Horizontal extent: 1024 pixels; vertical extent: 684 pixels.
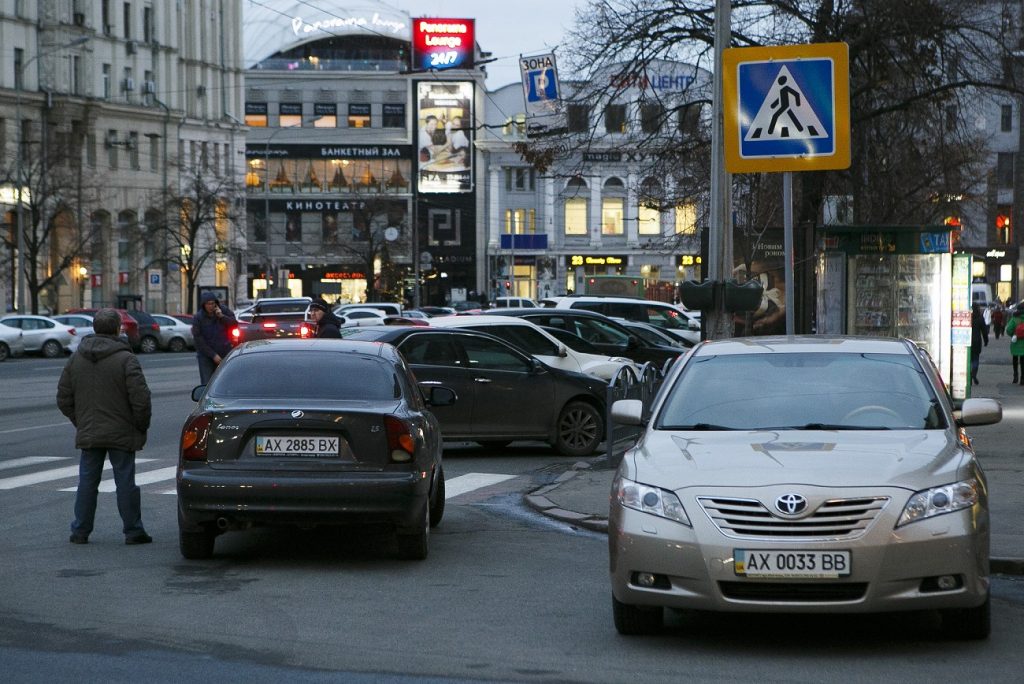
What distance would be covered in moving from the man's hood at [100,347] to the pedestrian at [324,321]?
9.96 metres

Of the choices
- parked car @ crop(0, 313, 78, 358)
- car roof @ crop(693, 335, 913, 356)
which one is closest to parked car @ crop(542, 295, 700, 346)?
parked car @ crop(0, 313, 78, 358)

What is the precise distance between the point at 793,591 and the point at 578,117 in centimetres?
2023

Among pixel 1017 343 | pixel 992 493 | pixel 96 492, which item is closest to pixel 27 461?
pixel 96 492

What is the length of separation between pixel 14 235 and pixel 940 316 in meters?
53.2

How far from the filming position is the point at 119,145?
3324 inches

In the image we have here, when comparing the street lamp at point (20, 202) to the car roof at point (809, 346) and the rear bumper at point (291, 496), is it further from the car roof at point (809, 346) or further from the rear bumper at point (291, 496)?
the car roof at point (809, 346)

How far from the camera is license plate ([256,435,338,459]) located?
1030 centimetres

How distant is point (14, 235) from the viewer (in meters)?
69.1

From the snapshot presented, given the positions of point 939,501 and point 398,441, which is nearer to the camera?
point 939,501

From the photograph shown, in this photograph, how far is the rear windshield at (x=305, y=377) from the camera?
425 inches

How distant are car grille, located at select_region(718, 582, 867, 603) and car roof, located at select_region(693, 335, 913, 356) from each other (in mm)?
2168

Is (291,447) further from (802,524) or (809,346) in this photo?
(802,524)

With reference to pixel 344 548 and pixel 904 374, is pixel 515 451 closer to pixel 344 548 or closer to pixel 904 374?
pixel 344 548

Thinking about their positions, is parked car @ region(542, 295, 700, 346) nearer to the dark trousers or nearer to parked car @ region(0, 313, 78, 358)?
parked car @ region(0, 313, 78, 358)
